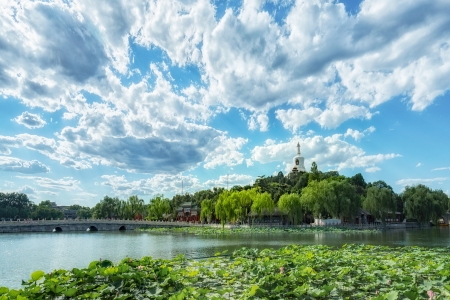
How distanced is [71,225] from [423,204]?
48.4 m

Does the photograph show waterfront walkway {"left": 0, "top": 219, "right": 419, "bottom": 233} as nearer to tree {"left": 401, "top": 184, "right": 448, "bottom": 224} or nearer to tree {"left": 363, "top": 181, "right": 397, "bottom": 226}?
tree {"left": 363, "top": 181, "right": 397, "bottom": 226}

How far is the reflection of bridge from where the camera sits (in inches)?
1718

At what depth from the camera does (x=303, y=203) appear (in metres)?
43.3

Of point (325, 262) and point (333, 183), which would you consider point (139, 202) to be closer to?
point (333, 183)

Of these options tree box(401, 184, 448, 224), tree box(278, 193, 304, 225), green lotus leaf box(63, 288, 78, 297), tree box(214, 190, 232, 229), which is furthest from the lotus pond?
tree box(401, 184, 448, 224)

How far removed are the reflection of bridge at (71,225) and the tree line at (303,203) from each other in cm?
863

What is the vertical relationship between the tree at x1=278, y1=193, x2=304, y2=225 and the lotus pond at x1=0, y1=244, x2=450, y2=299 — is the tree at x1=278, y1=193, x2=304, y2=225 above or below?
above

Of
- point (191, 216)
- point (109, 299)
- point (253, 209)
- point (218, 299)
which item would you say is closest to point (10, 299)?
point (109, 299)

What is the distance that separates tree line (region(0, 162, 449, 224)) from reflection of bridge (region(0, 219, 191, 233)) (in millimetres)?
8633

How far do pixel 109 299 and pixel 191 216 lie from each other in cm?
5842

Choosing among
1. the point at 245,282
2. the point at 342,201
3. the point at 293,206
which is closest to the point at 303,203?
the point at 293,206

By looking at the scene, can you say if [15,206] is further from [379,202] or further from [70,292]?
[70,292]

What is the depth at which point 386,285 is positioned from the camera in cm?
715

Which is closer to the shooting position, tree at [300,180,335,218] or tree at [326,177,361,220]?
tree at [326,177,361,220]
